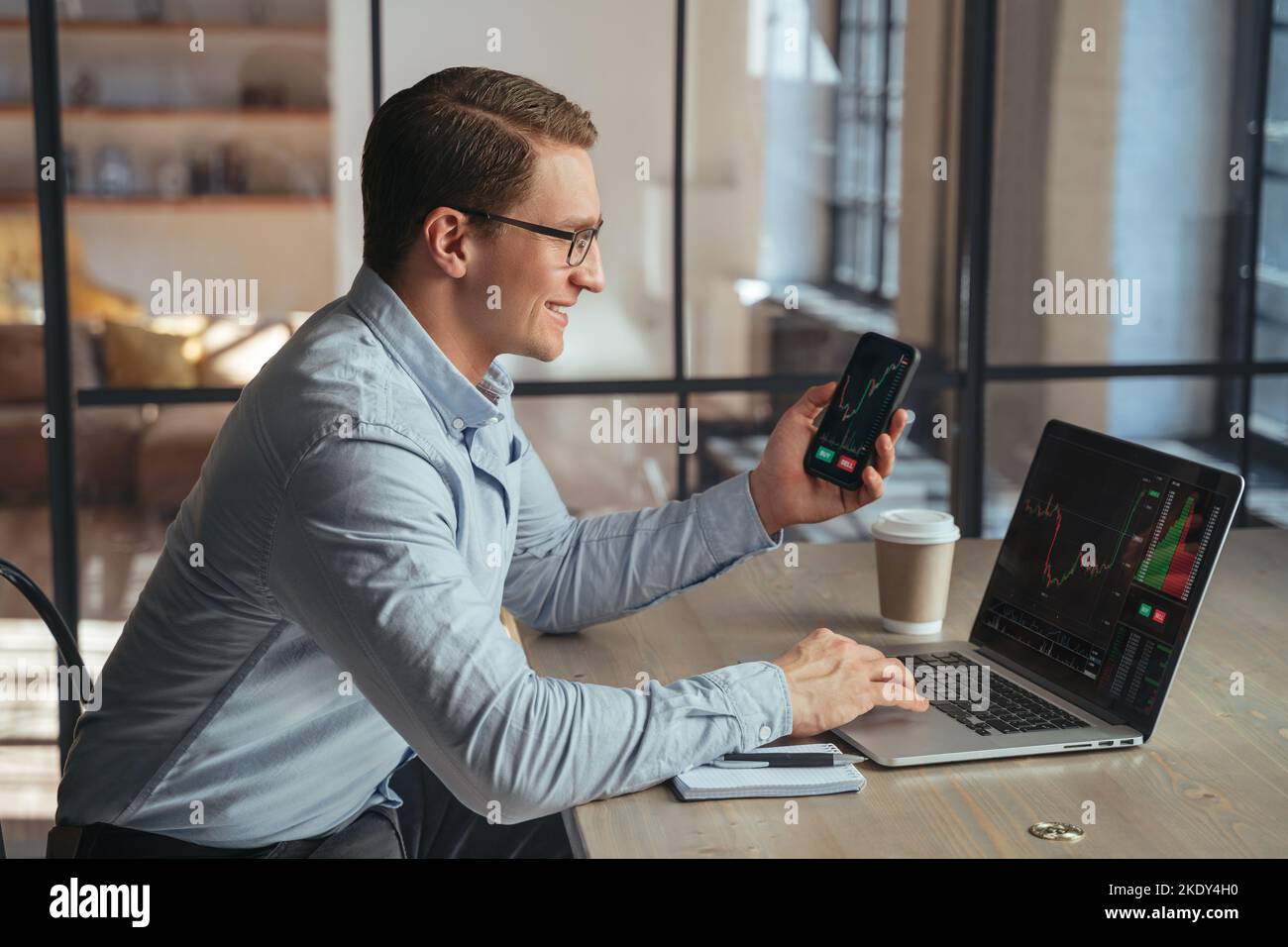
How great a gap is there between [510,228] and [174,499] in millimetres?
1702

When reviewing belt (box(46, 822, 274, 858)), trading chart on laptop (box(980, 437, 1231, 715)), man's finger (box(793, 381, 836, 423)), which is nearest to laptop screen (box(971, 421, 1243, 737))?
trading chart on laptop (box(980, 437, 1231, 715))

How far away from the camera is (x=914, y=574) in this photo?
5.47ft

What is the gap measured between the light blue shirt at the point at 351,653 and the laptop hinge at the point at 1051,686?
315mm

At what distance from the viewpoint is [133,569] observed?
2941mm

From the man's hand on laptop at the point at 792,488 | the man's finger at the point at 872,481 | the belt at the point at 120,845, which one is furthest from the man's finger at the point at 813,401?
the belt at the point at 120,845

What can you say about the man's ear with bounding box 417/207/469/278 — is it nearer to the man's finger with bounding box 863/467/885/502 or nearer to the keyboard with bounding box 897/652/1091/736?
the man's finger with bounding box 863/467/885/502

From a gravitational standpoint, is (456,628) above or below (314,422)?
below

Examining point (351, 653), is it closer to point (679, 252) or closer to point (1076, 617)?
point (1076, 617)

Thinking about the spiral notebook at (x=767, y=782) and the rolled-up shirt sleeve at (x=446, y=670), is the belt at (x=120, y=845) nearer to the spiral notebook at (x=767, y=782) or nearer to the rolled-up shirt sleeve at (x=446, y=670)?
the rolled-up shirt sleeve at (x=446, y=670)

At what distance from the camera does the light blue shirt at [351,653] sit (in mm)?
1226

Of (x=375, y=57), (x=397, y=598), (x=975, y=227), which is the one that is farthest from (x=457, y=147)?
(x=975, y=227)

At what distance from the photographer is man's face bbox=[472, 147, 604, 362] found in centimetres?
148
